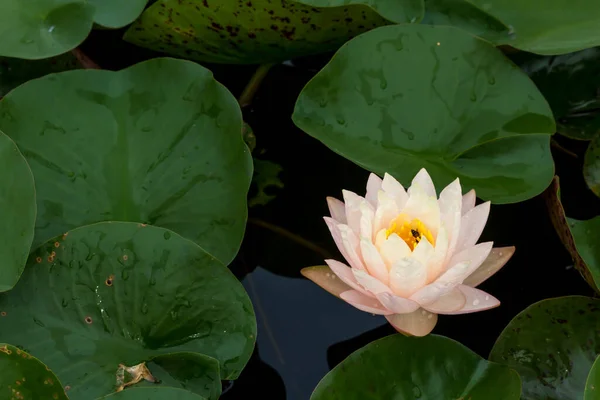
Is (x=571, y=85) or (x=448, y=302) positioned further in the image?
(x=571, y=85)

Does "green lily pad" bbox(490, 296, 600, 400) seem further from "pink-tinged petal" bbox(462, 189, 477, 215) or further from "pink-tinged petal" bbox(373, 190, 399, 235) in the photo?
"pink-tinged petal" bbox(373, 190, 399, 235)

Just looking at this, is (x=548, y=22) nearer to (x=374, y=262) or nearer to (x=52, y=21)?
(x=374, y=262)

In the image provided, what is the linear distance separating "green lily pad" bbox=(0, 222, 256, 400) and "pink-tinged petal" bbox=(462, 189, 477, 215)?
0.47 metres

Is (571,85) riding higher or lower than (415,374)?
higher

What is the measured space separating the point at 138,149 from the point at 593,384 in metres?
1.02

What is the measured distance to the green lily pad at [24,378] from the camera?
1002mm

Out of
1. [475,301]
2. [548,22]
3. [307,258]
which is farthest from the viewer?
[307,258]

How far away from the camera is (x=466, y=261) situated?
3.45 feet

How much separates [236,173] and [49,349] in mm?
511

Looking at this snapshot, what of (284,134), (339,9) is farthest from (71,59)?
(339,9)

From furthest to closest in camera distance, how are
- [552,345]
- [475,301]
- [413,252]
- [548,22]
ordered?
[548,22] → [552,345] → [475,301] → [413,252]

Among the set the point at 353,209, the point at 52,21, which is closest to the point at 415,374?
the point at 353,209

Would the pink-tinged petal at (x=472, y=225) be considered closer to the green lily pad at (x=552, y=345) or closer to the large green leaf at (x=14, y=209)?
the green lily pad at (x=552, y=345)

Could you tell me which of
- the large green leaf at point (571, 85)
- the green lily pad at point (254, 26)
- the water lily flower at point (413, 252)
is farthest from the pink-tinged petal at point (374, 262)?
the large green leaf at point (571, 85)
